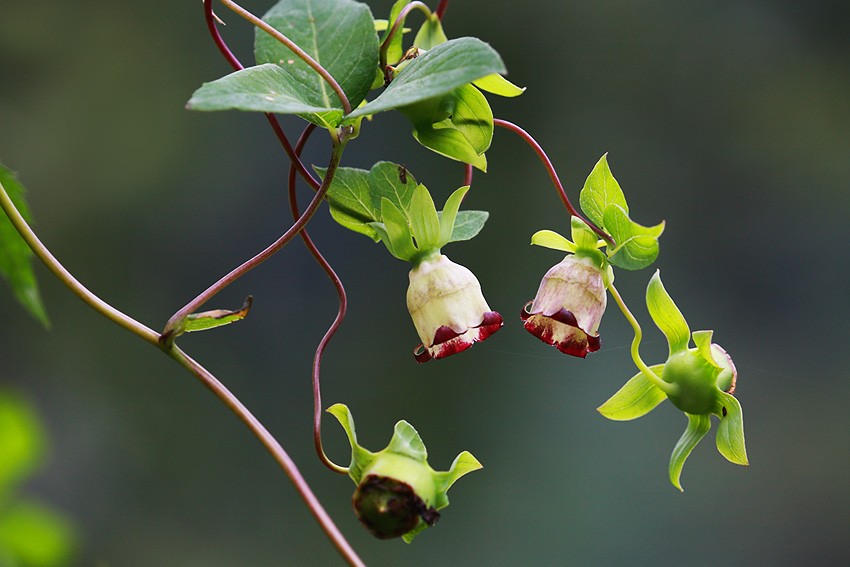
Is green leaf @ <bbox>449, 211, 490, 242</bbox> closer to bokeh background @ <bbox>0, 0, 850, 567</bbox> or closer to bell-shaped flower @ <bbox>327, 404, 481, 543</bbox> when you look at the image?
bell-shaped flower @ <bbox>327, 404, 481, 543</bbox>

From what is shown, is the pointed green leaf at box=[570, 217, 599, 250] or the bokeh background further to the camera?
→ the bokeh background

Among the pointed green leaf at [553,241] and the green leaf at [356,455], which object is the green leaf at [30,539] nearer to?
the green leaf at [356,455]

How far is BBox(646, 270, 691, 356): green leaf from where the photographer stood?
0.30 metres

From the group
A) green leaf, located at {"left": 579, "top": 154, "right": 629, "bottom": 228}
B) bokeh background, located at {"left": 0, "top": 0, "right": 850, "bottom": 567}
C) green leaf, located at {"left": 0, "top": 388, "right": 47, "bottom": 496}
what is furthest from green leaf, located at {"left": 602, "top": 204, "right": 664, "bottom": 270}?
bokeh background, located at {"left": 0, "top": 0, "right": 850, "bottom": 567}

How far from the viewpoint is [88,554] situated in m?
1.40

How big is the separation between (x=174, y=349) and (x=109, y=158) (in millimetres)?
1437

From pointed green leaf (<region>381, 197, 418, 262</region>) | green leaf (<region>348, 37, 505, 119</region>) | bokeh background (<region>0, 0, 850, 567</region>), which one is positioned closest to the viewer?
green leaf (<region>348, 37, 505, 119</region>)

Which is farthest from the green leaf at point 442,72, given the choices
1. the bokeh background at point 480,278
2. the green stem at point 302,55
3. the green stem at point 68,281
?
the bokeh background at point 480,278

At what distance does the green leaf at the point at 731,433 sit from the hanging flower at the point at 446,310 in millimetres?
107

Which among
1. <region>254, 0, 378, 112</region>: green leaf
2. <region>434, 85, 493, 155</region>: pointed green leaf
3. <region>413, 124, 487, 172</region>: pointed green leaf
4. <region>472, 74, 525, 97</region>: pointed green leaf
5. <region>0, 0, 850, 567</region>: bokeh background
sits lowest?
<region>0, 0, 850, 567</region>: bokeh background

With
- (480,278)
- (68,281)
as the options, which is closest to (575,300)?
(68,281)

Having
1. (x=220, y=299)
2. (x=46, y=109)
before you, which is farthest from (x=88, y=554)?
(x=46, y=109)

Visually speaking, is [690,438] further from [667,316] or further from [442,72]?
[442,72]

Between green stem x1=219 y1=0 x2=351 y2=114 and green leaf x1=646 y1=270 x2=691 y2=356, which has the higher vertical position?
green stem x1=219 y1=0 x2=351 y2=114
